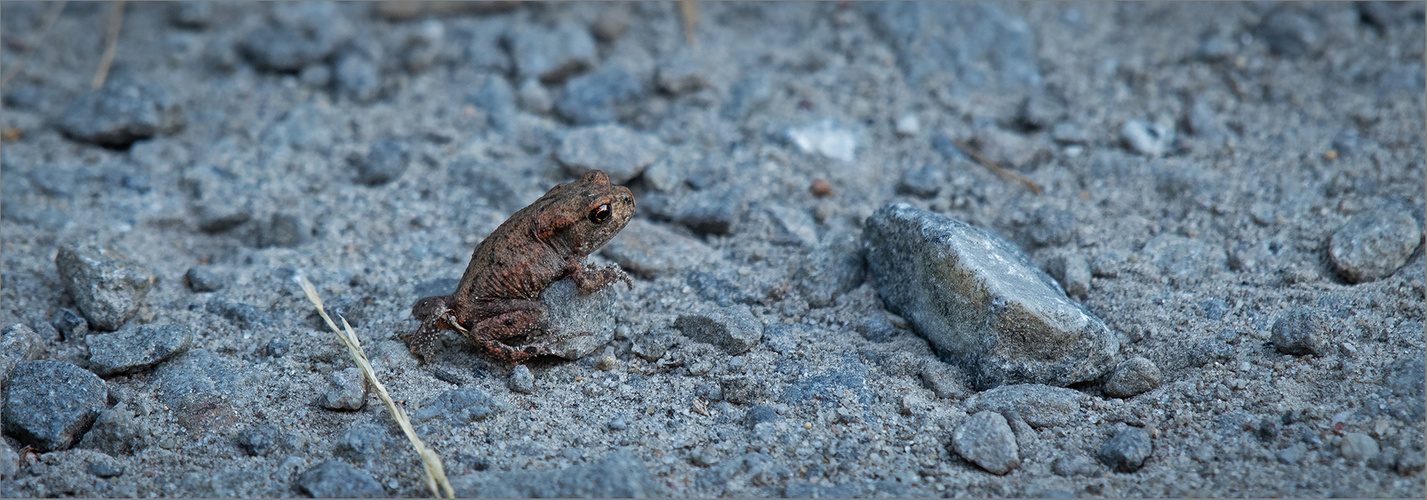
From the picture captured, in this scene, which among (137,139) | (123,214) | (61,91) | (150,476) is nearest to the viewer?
(150,476)

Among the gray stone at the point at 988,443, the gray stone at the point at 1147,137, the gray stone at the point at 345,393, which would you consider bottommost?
the gray stone at the point at 345,393

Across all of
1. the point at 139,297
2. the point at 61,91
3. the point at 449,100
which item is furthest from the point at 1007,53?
the point at 61,91

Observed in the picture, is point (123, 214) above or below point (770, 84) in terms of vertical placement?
below

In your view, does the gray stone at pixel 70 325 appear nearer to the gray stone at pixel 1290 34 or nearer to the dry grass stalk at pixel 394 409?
the dry grass stalk at pixel 394 409

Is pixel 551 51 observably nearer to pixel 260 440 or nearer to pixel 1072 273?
pixel 260 440

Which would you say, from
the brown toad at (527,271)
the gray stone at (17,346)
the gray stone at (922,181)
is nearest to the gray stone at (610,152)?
the brown toad at (527,271)

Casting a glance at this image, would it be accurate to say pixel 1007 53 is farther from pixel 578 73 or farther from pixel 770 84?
pixel 578 73
